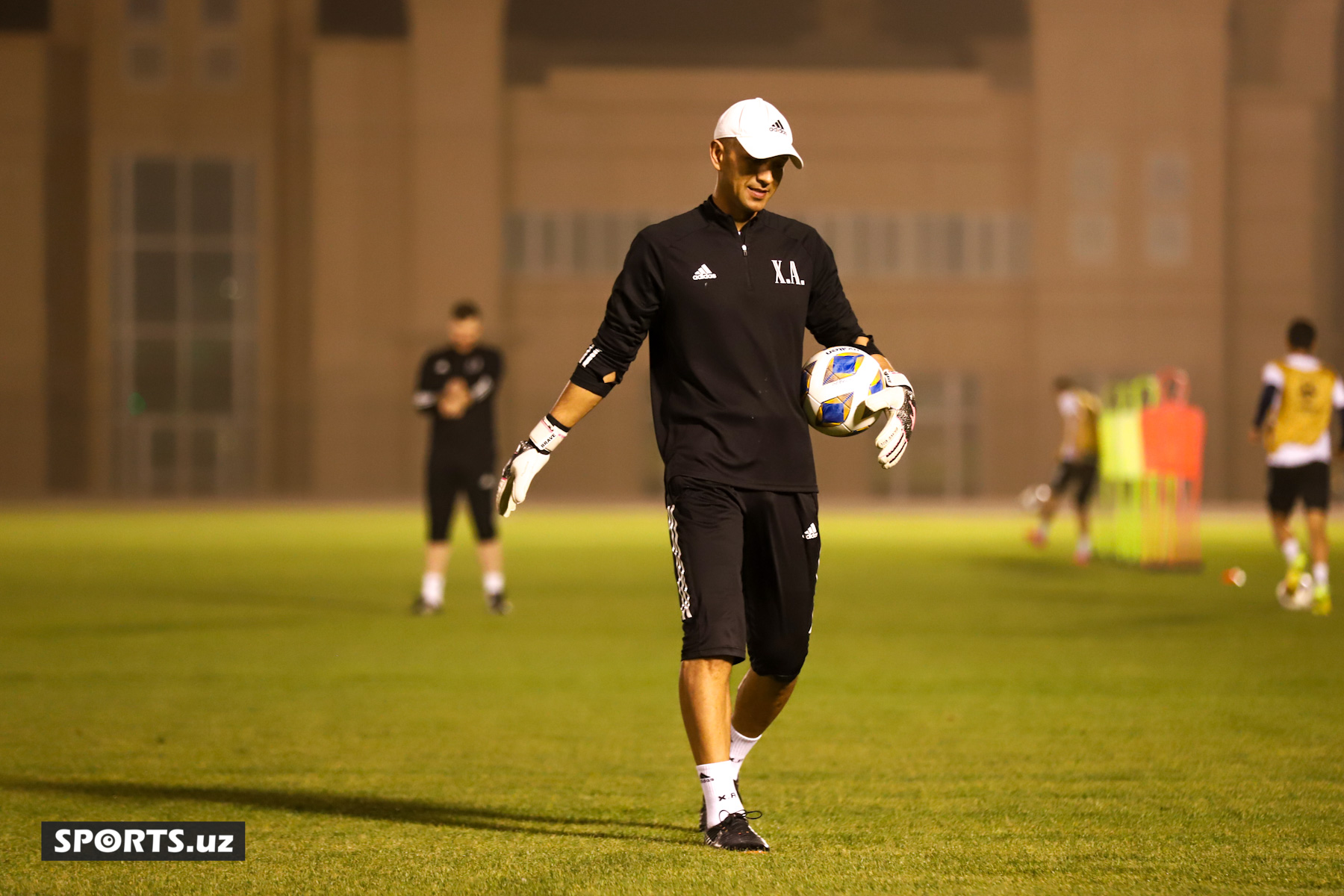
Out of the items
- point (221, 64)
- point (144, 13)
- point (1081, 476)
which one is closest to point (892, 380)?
point (1081, 476)

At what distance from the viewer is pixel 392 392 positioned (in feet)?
156

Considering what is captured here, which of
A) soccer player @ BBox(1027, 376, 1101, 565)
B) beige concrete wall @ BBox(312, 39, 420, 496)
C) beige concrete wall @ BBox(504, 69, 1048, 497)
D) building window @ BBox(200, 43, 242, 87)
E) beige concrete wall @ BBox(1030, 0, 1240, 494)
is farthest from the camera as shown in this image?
building window @ BBox(200, 43, 242, 87)

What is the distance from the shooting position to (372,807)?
6.19 metres

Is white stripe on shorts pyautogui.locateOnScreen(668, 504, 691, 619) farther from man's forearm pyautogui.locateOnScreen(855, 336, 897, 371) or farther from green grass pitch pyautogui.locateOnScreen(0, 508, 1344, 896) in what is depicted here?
man's forearm pyautogui.locateOnScreen(855, 336, 897, 371)

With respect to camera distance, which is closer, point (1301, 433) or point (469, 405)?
point (469, 405)

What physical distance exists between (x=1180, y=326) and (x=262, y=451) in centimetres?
2736

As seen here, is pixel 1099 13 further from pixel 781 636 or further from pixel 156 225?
pixel 781 636

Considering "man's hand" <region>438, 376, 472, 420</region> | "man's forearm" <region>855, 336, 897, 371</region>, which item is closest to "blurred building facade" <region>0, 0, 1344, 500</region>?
"man's hand" <region>438, 376, 472, 420</region>

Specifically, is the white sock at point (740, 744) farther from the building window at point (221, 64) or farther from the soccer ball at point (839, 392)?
the building window at point (221, 64)

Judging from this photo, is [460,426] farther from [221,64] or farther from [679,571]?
[221,64]

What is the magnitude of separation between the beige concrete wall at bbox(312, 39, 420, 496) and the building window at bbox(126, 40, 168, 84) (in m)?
4.71

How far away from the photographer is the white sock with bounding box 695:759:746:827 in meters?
5.37

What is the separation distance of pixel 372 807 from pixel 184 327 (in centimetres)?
4459

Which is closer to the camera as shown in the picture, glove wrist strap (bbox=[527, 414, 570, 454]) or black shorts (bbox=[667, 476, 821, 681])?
black shorts (bbox=[667, 476, 821, 681])
